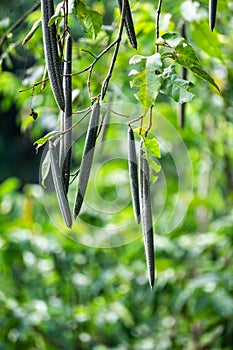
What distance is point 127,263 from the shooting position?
68.0 inches

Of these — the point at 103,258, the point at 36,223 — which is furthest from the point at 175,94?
the point at 36,223

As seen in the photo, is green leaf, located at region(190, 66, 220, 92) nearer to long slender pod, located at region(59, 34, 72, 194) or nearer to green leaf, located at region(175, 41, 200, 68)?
green leaf, located at region(175, 41, 200, 68)

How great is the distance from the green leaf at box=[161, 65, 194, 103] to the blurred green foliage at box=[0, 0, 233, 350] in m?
0.61

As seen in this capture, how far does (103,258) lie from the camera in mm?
1871

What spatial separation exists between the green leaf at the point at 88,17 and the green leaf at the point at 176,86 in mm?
105

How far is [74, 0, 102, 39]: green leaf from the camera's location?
667 mm

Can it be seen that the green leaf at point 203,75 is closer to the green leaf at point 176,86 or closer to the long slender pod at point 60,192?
the green leaf at point 176,86

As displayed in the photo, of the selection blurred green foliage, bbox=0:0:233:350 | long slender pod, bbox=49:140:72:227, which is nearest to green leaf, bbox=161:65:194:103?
long slender pod, bbox=49:140:72:227

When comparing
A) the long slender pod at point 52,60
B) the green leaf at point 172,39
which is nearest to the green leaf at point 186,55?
the green leaf at point 172,39

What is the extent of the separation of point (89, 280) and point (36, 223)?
0.28 m

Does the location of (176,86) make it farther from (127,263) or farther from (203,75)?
(127,263)

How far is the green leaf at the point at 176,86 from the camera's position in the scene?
604 millimetres

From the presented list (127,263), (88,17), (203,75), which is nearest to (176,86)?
(203,75)

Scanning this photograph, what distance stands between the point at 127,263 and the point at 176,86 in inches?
45.5
